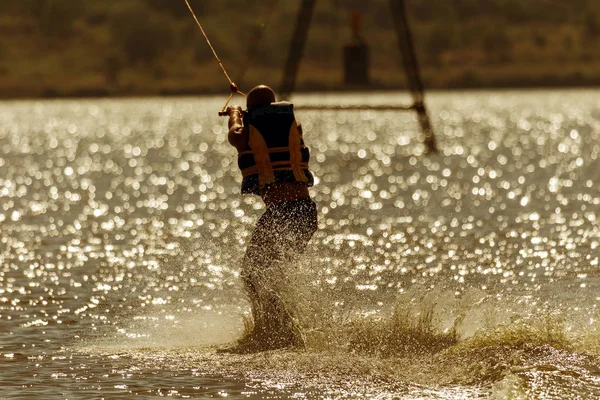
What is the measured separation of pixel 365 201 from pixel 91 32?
151 metres

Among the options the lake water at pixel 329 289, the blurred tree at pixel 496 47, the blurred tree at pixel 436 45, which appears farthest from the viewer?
the blurred tree at pixel 496 47

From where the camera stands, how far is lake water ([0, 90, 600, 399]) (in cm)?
1241

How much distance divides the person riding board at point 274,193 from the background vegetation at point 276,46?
137 m

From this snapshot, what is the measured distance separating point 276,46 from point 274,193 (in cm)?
14915

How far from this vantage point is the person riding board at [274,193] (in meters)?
13.5

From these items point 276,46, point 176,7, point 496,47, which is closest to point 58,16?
point 176,7

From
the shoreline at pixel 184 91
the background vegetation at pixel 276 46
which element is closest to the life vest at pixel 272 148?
the background vegetation at pixel 276 46

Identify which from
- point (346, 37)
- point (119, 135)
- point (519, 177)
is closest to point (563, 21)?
point (346, 37)

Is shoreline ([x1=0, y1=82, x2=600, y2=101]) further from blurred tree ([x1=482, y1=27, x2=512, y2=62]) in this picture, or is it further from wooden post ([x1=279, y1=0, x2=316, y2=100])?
wooden post ([x1=279, y1=0, x2=316, y2=100])

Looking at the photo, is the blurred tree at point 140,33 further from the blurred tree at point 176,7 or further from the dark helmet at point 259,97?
the dark helmet at point 259,97

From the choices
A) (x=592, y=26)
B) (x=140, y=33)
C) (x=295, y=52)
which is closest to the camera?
(x=295, y=52)

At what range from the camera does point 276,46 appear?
162m

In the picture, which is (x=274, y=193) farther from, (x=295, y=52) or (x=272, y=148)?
(x=295, y=52)

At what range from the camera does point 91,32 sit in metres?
180
